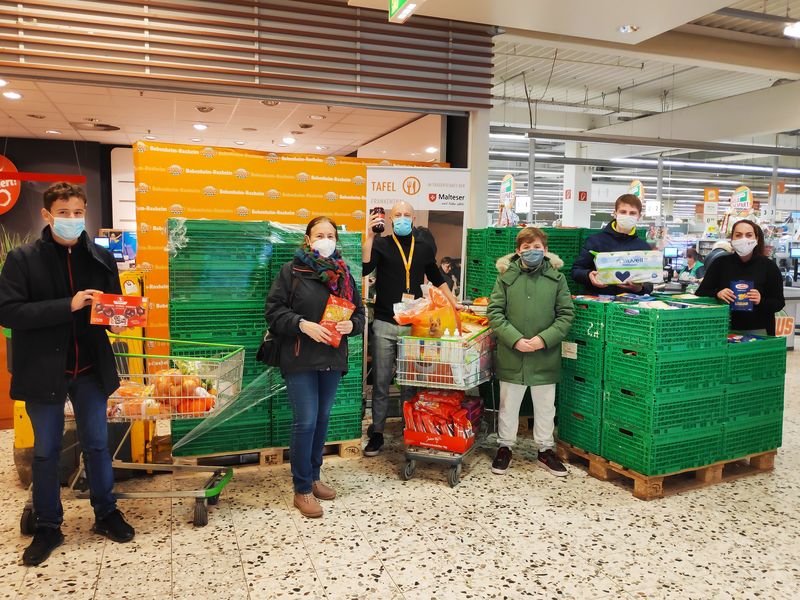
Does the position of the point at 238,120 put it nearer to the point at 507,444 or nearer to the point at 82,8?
the point at 82,8

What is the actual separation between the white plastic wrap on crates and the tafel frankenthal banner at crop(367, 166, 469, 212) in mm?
2307

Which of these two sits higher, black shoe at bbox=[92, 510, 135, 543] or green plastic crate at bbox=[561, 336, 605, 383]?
green plastic crate at bbox=[561, 336, 605, 383]

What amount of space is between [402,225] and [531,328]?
1.19m

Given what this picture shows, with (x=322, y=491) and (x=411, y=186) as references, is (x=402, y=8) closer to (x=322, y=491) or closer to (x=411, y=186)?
(x=411, y=186)

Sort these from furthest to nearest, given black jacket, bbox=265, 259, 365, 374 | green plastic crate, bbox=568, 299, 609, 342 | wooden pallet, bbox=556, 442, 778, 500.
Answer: green plastic crate, bbox=568, 299, 609, 342 < wooden pallet, bbox=556, 442, 778, 500 < black jacket, bbox=265, 259, 365, 374

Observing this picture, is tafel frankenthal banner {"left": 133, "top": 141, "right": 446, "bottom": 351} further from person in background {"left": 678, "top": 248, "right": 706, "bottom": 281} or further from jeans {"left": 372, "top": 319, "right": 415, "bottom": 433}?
person in background {"left": 678, "top": 248, "right": 706, "bottom": 281}

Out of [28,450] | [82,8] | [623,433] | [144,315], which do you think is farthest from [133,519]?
[82,8]

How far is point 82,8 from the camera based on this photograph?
5.32 m

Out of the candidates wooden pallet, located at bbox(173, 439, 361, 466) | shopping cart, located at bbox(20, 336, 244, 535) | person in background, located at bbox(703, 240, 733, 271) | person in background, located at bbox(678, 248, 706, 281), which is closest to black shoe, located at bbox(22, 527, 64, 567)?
shopping cart, located at bbox(20, 336, 244, 535)

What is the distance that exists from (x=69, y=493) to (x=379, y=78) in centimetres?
478

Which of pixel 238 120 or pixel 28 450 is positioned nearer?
pixel 28 450

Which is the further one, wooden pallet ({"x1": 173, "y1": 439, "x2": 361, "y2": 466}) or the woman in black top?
the woman in black top

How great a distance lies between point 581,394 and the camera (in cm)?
427

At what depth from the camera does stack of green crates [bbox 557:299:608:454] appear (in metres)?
4.11
